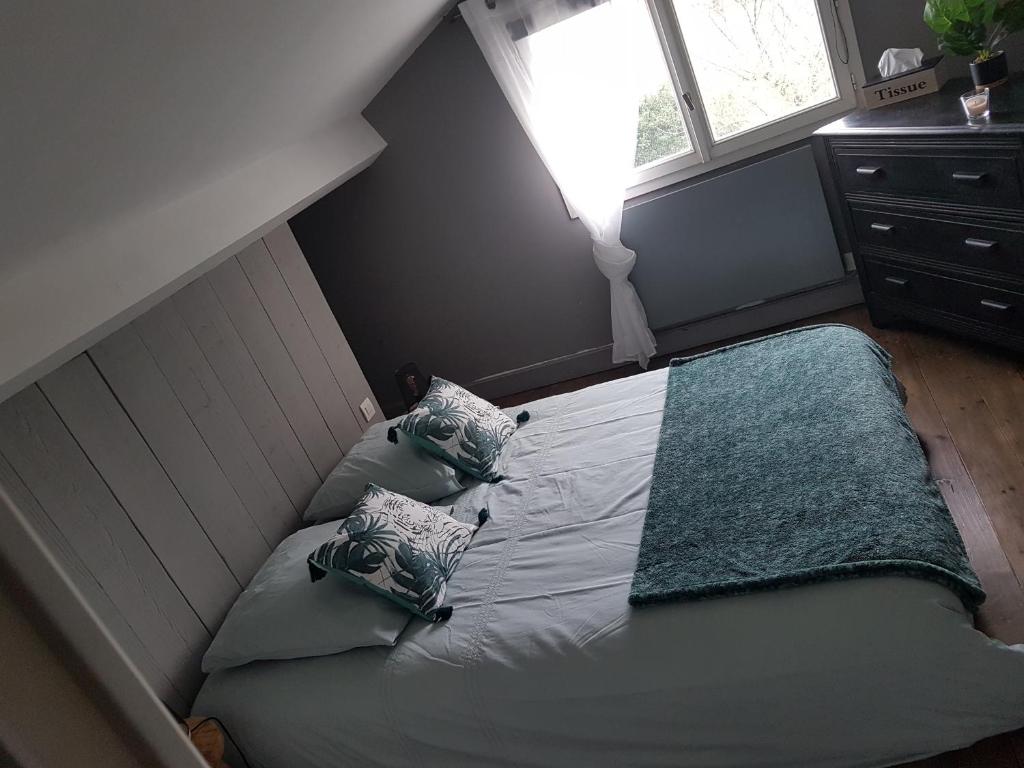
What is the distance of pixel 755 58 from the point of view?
12.4 ft

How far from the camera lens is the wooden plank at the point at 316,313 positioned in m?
3.31

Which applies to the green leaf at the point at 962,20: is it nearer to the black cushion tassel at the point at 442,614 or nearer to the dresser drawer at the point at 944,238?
the dresser drawer at the point at 944,238

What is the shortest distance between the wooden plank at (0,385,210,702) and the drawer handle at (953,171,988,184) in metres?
2.85

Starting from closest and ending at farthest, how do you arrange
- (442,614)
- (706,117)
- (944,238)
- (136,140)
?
(136,140) → (442,614) → (944,238) → (706,117)

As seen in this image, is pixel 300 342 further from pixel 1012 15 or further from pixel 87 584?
pixel 1012 15

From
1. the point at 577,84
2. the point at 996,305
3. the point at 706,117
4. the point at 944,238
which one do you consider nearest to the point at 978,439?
the point at 996,305

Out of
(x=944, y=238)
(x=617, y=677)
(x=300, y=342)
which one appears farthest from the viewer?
(x=300, y=342)

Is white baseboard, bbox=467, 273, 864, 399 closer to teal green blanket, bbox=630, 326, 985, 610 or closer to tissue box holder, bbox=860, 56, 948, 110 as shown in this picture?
tissue box holder, bbox=860, 56, 948, 110

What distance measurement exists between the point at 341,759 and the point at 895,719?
1.31 metres

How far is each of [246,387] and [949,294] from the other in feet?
8.72

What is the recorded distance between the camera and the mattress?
168 centimetres

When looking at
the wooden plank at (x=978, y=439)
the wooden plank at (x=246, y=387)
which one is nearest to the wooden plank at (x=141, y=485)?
the wooden plank at (x=246, y=387)

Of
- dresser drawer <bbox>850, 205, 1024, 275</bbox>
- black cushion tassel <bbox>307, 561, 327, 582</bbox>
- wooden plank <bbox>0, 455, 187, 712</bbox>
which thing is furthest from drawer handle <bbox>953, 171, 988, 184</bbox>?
wooden plank <bbox>0, 455, 187, 712</bbox>

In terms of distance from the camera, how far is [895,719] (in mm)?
1699
